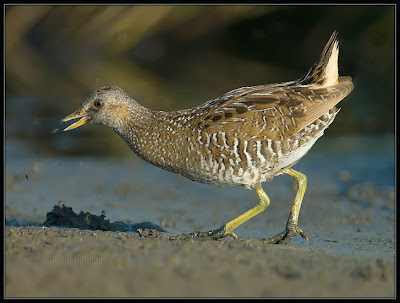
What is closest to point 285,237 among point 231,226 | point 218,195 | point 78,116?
point 231,226

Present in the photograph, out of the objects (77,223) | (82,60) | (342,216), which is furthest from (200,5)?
(77,223)

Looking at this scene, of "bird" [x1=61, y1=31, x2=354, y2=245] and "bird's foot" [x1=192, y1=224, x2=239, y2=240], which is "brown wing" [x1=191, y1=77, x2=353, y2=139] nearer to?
"bird" [x1=61, y1=31, x2=354, y2=245]

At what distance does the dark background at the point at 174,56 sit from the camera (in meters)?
12.2

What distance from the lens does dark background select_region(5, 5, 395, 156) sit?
40.0 feet

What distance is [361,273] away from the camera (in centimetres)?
453

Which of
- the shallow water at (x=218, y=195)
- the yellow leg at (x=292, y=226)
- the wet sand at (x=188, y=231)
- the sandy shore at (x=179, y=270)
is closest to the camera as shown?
the sandy shore at (x=179, y=270)

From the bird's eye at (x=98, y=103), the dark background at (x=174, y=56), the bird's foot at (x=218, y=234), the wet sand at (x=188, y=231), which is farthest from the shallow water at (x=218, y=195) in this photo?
the bird's eye at (x=98, y=103)

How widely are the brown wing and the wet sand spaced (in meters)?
1.09

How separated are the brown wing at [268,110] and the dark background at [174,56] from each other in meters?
4.49

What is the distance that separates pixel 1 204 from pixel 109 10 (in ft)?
28.5

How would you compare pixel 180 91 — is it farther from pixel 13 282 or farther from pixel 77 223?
pixel 13 282

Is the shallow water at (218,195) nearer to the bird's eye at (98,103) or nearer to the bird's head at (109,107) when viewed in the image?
the bird's head at (109,107)

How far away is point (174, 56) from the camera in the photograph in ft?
51.5

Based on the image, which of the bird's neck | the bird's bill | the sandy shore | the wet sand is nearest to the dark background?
the wet sand
